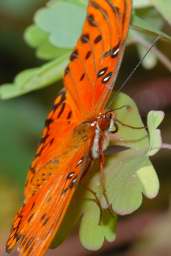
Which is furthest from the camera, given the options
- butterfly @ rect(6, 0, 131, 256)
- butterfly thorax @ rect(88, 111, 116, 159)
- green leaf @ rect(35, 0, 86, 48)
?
green leaf @ rect(35, 0, 86, 48)

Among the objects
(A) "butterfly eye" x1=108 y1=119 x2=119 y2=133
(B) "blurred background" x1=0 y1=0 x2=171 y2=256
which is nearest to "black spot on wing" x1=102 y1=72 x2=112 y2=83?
(A) "butterfly eye" x1=108 y1=119 x2=119 y2=133

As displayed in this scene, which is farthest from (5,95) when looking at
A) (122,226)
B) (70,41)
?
(122,226)

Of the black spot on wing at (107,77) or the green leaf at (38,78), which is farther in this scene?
the green leaf at (38,78)

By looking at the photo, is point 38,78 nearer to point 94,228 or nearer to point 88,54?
point 88,54

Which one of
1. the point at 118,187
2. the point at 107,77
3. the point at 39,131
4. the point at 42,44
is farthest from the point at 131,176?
the point at 39,131

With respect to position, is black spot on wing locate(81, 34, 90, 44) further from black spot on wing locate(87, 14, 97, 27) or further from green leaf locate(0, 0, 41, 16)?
green leaf locate(0, 0, 41, 16)

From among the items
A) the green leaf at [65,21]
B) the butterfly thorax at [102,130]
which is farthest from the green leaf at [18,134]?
the butterfly thorax at [102,130]

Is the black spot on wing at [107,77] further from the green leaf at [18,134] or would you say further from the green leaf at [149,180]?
the green leaf at [18,134]
